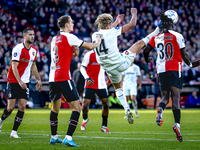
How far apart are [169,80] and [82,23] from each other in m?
18.0

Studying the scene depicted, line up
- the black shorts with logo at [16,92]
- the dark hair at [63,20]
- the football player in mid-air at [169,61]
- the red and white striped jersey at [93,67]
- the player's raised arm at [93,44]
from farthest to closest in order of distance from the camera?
the red and white striped jersey at [93,67] < the black shorts with logo at [16,92] < the football player in mid-air at [169,61] < the dark hair at [63,20] < the player's raised arm at [93,44]

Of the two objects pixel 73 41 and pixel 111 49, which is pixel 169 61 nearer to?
pixel 111 49

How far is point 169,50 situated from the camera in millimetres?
6645

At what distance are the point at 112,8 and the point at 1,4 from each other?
29.5ft

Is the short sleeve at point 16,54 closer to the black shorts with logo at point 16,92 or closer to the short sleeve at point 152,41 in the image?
the black shorts with logo at point 16,92

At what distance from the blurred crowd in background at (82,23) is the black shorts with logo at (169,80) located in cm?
1239

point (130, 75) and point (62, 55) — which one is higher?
point (62, 55)

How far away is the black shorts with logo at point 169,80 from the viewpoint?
6535mm

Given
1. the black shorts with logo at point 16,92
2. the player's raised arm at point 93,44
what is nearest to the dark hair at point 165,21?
the player's raised arm at point 93,44

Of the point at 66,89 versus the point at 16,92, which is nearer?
the point at 66,89

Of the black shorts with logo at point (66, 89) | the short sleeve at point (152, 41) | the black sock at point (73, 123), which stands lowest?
the black sock at point (73, 123)

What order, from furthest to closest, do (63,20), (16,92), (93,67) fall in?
(93,67)
(16,92)
(63,20)

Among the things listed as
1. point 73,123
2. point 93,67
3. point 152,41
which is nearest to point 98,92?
point 93,67

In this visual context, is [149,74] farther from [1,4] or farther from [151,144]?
[151,144]
